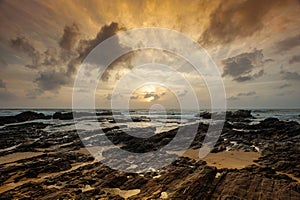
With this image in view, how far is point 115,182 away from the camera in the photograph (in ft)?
29.6

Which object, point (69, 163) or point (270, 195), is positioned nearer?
point (270, 195)

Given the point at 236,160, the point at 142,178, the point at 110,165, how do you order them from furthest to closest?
1. the point at 236,160
2. the point at 110,165
3. the point at 142,178

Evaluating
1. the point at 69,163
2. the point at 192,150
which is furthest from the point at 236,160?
the point at 69,163

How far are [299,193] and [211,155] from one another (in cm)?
800

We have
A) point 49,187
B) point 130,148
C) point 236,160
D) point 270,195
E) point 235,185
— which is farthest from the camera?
point 130,148

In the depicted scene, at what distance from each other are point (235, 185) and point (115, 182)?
561cm

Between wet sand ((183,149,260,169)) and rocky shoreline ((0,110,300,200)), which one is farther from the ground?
rocky shoreline ((0,110,300,200))

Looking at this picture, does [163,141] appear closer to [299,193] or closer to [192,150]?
[192,150]

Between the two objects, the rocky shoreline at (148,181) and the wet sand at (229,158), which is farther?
the wet sand at (229,158)

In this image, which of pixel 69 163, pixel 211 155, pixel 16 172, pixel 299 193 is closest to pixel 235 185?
pixel 299 193

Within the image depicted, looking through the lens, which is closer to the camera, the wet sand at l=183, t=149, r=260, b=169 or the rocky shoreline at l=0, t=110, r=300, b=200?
the rocky shoreline at l=0, t=110, r=300, b=200

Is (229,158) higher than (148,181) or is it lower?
lower

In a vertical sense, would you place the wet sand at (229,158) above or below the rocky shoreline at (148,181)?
below

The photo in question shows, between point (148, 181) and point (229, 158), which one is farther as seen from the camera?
point (229, 158)
